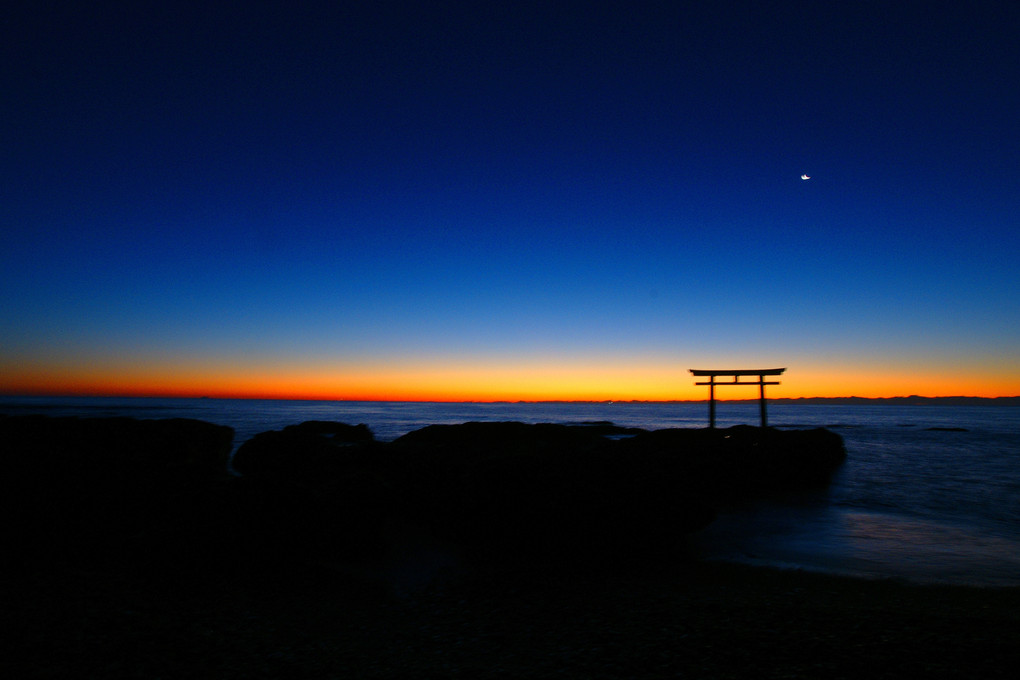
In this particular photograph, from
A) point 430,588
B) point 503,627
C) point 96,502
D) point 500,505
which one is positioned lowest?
point 430,588

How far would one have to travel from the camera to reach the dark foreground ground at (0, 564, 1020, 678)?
4.64m

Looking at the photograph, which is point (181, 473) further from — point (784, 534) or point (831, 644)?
point (784, 534)

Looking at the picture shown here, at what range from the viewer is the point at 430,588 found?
7113 mm

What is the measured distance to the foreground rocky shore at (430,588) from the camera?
4.80 metres

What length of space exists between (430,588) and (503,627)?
176cm

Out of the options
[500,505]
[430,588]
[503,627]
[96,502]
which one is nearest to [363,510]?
[500,505]

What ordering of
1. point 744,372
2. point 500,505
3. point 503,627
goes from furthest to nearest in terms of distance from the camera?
point 744,372 < point 500,505 < point 503,627

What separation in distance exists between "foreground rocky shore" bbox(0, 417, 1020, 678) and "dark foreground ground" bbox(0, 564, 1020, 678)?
3 cm

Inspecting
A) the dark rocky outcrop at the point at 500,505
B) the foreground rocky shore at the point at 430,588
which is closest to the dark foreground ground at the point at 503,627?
the foreground rocky shore at the point at 430,588

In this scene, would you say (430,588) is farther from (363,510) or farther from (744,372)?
(744,372)

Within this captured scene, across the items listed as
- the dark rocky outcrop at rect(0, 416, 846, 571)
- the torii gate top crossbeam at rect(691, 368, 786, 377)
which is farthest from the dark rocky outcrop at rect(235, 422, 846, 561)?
the torii gate top crossbeam at rect(691, 368, 786, 377)

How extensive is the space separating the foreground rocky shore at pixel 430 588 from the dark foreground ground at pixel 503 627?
30 millimetres

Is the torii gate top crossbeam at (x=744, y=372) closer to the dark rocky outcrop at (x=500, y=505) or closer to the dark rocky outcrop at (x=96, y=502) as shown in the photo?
the dark rocky outcrop at (x=500, y=505)

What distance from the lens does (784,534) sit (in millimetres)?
11258
